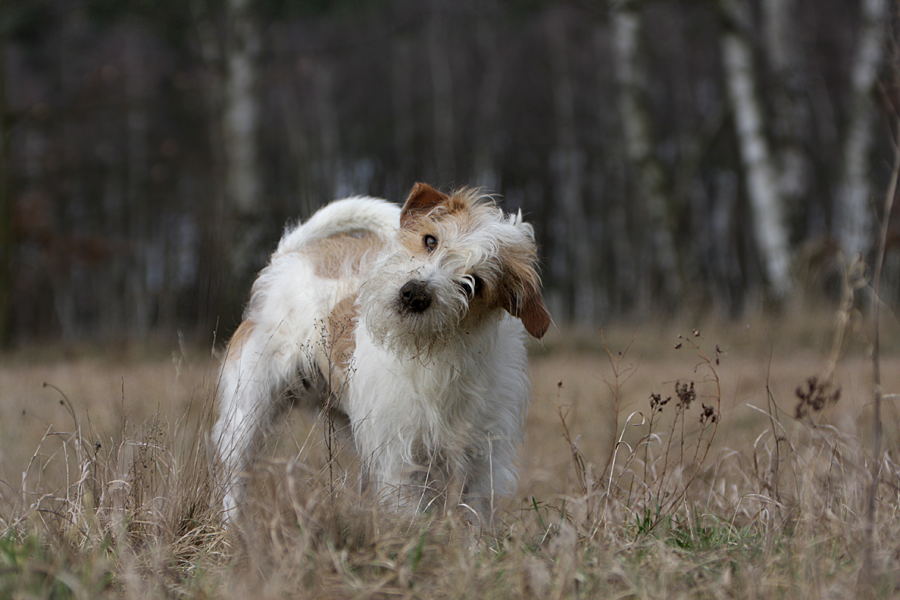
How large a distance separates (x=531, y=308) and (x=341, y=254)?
1.20 m

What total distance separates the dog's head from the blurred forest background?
55.4 inches

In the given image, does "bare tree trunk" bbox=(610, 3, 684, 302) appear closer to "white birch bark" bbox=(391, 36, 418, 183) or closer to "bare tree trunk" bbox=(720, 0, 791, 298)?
"bare tree trunk" bbox=(720, 0, 791, 298)

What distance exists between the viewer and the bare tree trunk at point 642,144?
10578mm

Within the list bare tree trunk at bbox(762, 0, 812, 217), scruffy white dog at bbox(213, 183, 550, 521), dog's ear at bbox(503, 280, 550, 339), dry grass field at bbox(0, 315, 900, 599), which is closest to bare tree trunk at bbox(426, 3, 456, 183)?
bare tree trunk at bbox(762, 0, 812, 217)

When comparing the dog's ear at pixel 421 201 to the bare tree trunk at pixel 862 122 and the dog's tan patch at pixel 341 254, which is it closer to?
the dog's tan patch at pixel 341 254

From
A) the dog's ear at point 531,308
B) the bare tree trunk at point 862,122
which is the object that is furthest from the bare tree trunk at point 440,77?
the dog's ear at point 531,308

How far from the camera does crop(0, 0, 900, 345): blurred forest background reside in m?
9.13

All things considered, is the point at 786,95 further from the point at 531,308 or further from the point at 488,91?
the point at 488,91

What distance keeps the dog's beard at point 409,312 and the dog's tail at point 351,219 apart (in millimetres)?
760

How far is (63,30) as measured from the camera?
20438 mm

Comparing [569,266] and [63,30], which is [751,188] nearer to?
[569,266]

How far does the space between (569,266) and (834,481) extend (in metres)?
23.1

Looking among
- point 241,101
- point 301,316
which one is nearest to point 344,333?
point 301,316

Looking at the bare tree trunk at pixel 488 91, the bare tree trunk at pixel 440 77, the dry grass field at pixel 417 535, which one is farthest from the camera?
the bare tree trunk at pixel 488 91
